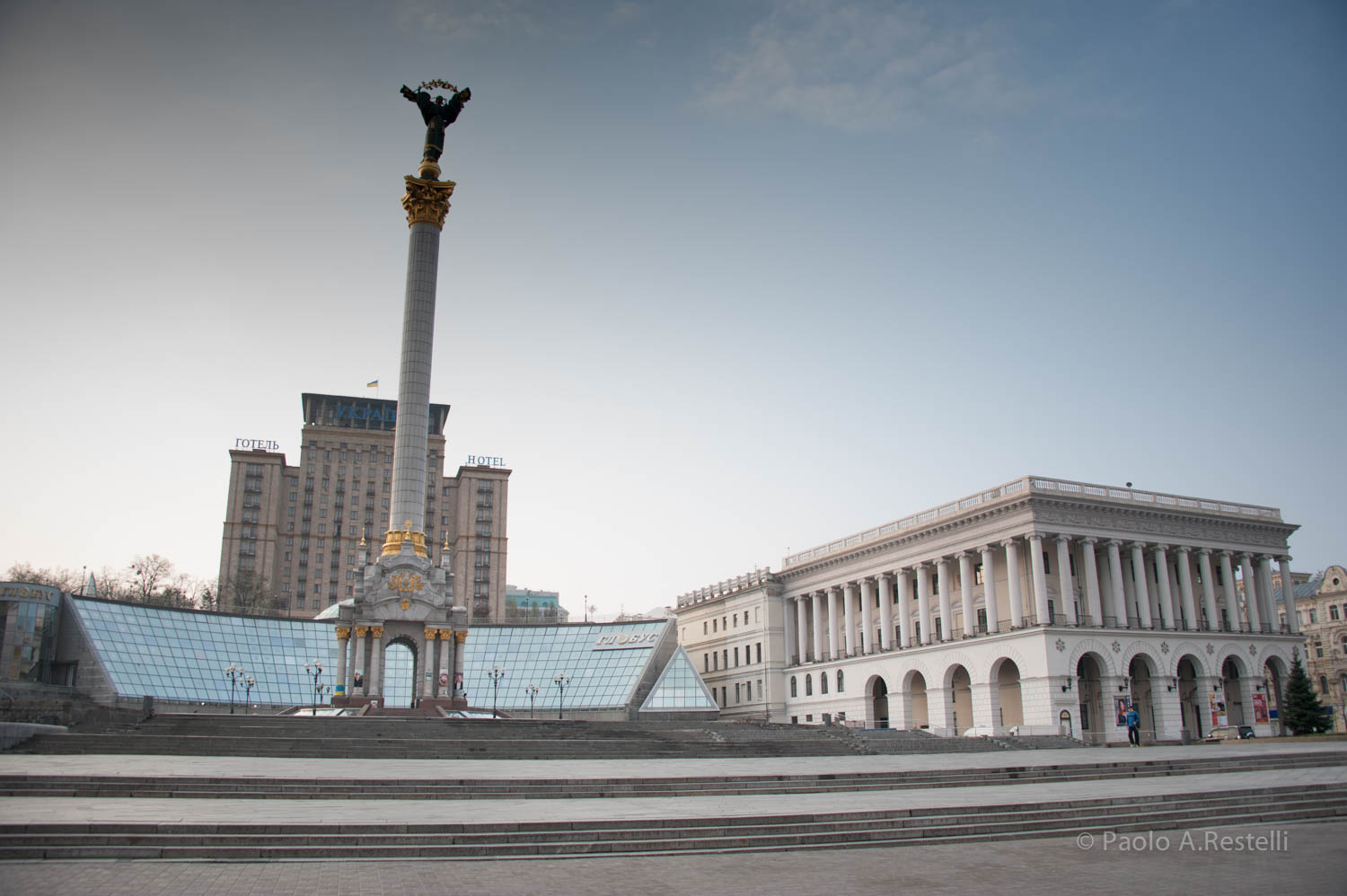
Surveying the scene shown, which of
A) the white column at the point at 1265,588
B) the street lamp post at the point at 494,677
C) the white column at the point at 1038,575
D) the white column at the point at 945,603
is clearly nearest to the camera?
the white column at the point at 1038,575

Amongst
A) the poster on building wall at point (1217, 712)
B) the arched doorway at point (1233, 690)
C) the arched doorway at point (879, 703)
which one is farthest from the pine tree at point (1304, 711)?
the arched doorway at point (879, 703)

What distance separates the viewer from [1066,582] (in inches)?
2158

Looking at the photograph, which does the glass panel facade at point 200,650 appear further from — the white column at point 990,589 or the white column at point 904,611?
the white column at point 990,589

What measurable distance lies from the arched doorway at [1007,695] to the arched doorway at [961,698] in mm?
2084

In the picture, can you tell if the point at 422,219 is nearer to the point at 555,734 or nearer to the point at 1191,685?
the point at 555,734

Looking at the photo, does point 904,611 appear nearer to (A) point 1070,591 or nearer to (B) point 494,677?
(A) point 1070,591

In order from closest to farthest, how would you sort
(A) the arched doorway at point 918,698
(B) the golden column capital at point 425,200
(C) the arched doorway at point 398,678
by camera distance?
(B) the golden column capital at point 425,200
(C) the arched doorway at point 398,678
(A) the arched doorway at point 918,698

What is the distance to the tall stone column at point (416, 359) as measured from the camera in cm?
4703

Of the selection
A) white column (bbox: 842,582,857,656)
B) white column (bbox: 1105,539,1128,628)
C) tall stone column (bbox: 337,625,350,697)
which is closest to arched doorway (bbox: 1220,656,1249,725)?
white column (bbox: 1105,539,1128,628)

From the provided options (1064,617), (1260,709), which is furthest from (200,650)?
(1260,709)

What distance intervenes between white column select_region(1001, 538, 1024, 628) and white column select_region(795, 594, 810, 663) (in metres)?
22.6

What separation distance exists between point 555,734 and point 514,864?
24042 mm

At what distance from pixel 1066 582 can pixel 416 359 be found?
37267 millimetres

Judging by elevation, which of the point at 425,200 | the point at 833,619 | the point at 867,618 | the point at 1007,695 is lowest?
the point at 1007,695
